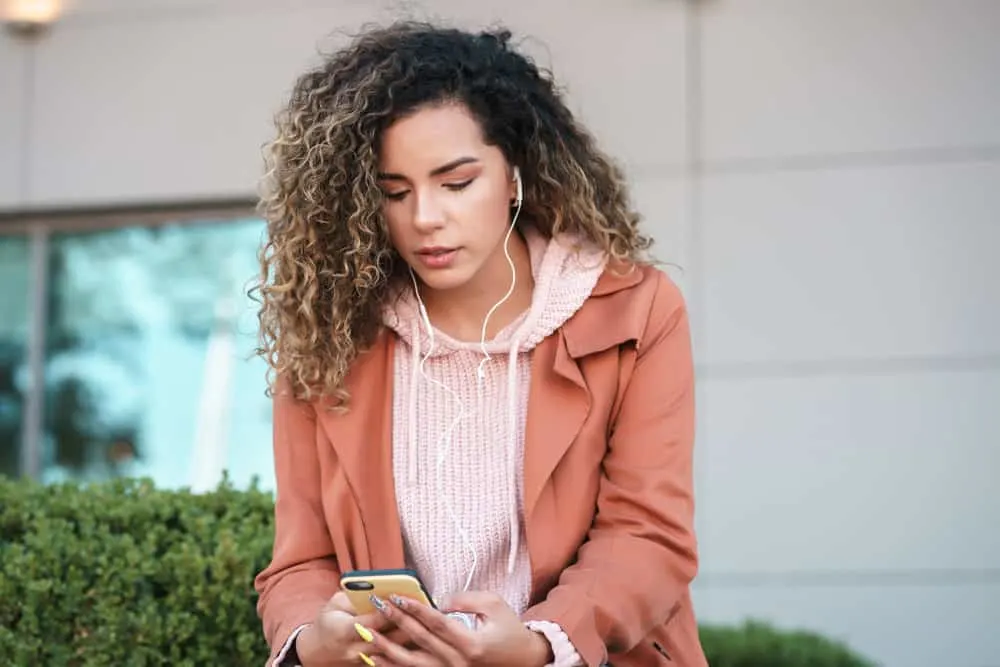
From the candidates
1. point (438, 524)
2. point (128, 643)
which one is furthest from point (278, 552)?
point (128, 643)

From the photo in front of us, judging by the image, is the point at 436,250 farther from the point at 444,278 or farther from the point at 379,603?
the point at 379,603

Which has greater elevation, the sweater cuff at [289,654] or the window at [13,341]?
the window at [13,341]

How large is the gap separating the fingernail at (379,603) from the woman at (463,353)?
0.28 metres

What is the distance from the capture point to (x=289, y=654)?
9.63 ft

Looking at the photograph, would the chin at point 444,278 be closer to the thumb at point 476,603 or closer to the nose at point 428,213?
the nose at point 428,213

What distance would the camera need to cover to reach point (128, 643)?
357 centimetres

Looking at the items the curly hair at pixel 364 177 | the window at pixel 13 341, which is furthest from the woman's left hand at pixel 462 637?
the window at pixel 13 341

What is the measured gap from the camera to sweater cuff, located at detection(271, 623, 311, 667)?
292cm

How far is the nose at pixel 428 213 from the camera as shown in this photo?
9.87 ft

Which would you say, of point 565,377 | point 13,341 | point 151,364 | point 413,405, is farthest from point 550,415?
point 13,341

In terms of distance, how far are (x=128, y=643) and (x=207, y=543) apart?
0.30m

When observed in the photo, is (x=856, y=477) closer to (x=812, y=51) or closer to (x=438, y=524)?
(x=812, y=51)

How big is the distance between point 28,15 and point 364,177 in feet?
18.3

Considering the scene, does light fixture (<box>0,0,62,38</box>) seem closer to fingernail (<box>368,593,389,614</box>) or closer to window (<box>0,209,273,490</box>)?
window (<box>0,209,273,490</box>)
